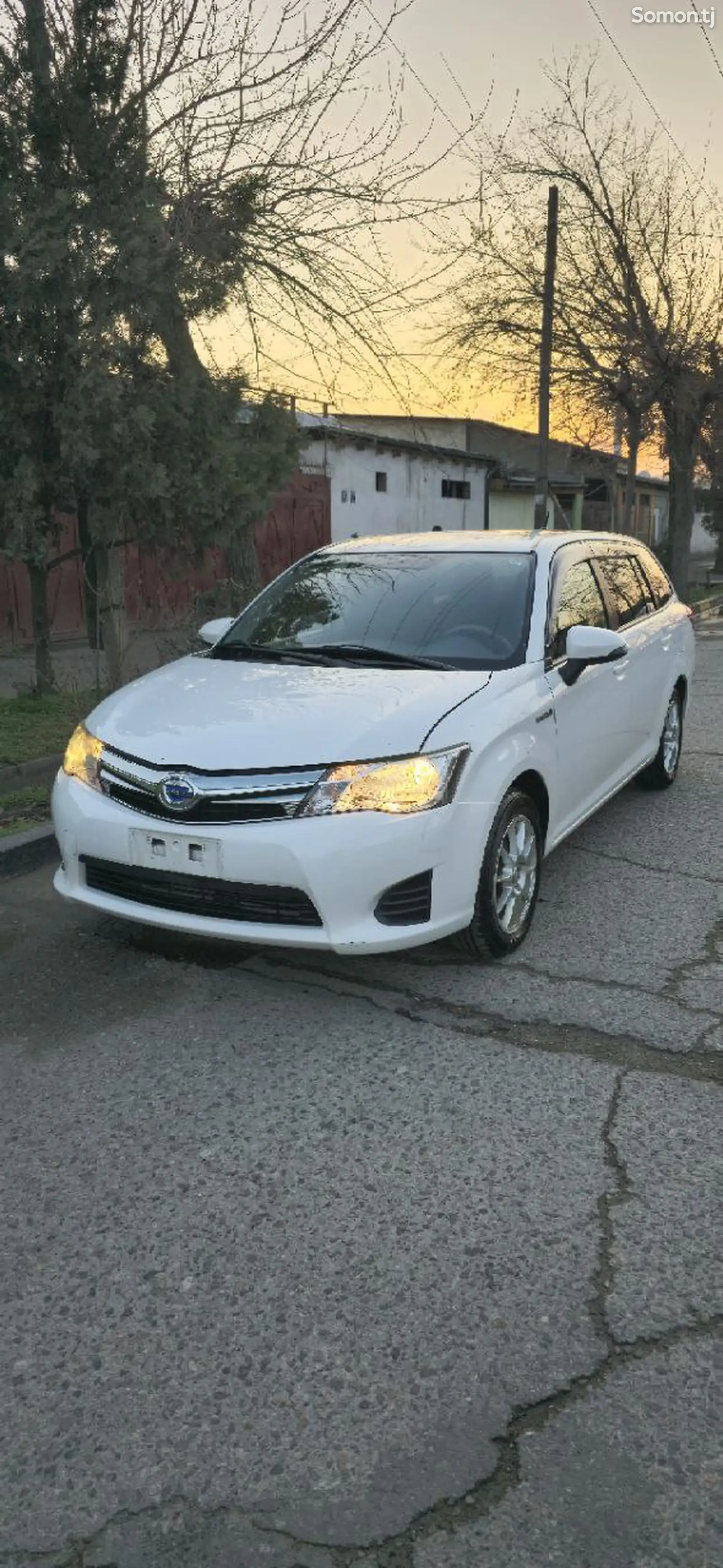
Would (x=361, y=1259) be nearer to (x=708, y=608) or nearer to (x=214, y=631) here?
(x=214, y=631)

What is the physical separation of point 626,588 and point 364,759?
2990 mm

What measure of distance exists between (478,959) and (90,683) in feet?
22.9

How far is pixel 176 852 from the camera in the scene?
12.1 ft

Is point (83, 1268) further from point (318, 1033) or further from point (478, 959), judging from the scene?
point (478, 959)

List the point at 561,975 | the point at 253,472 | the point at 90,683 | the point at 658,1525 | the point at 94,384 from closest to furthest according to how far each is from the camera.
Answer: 1. the point at 658,1525
2. the point at 561,975
3. the point at 94,384
4. the point at 253,472
5. the point at 90,683

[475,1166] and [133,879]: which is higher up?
[133,879]

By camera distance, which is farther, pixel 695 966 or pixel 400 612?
pixel 400 612

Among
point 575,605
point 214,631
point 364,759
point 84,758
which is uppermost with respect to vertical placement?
point 575,605

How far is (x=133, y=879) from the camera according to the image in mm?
3855

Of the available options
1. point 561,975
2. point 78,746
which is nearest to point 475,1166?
point 561,975

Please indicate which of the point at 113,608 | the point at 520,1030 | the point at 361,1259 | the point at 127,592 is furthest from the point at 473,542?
Answer: the point at 127,592

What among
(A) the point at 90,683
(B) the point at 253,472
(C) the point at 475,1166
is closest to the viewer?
(C) the point at 475,1166

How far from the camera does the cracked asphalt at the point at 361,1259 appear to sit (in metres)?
1.91

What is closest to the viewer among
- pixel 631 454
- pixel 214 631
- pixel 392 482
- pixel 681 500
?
pixel 214 631
